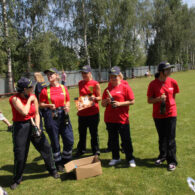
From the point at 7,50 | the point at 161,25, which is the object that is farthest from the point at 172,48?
the point at 7,50

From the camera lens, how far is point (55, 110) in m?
4.26

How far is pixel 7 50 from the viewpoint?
695 inches

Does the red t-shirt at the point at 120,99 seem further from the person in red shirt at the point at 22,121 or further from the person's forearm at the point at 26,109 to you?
the person's forearm at the point at 26,109

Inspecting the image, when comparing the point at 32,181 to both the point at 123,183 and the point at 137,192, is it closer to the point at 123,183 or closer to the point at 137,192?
the point at 123,183

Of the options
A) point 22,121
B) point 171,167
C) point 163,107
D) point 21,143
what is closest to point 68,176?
point 21,143

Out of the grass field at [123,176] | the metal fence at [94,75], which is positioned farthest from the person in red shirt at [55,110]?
the metal fence at [94,75]

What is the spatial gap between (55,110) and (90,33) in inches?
1084

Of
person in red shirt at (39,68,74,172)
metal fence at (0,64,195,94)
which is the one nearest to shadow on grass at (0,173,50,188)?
person in red shirt at (39,68,74,172)

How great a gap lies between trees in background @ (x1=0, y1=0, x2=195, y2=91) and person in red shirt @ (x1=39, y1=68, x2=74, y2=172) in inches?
559

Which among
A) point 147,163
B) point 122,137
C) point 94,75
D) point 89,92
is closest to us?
point 122,137

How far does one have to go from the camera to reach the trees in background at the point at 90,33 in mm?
20953

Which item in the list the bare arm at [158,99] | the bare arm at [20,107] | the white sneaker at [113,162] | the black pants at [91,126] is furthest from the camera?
the black pants at [91,126]

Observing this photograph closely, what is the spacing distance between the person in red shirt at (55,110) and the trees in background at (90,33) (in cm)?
1420

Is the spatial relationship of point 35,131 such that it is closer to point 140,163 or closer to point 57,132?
point 57,132
